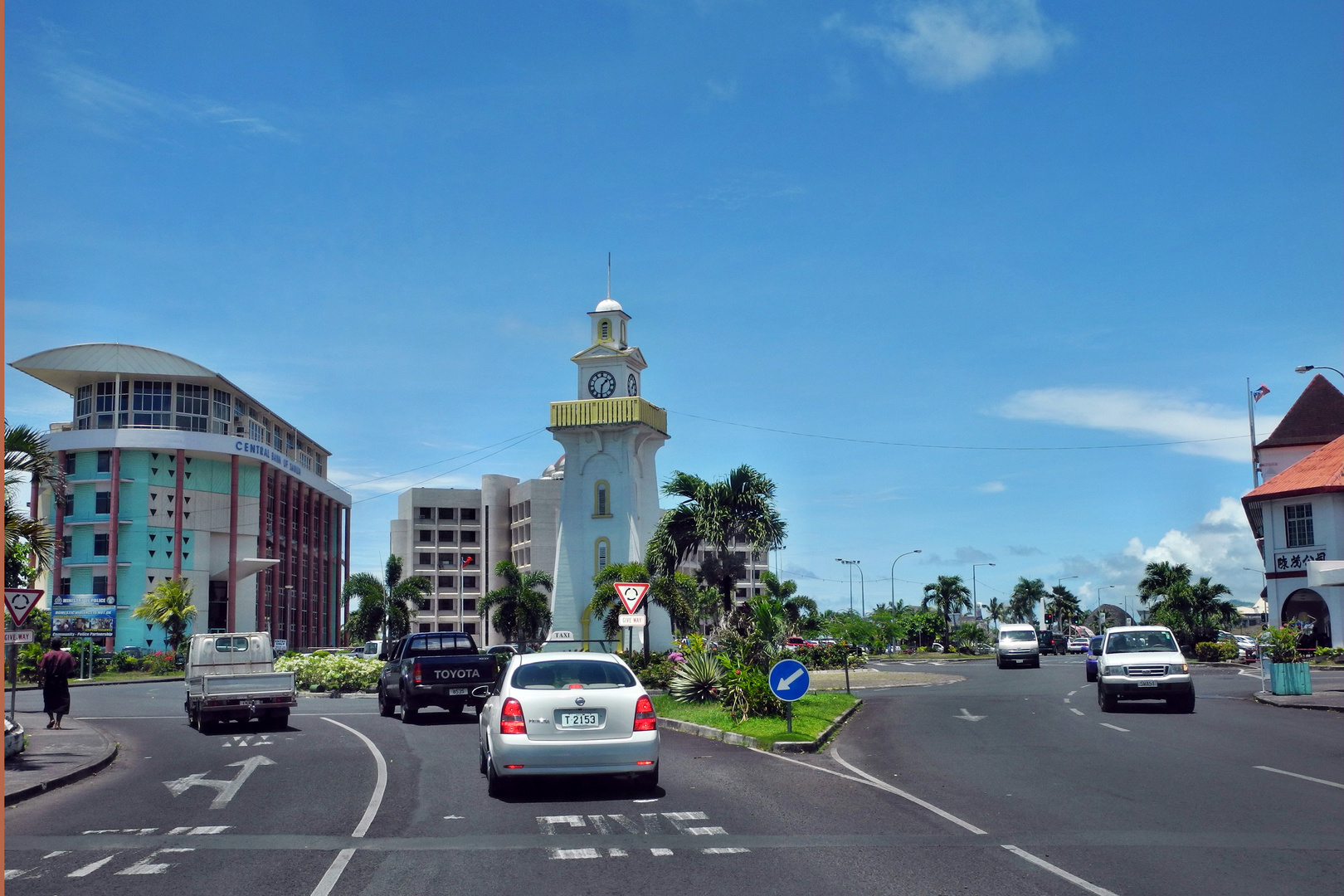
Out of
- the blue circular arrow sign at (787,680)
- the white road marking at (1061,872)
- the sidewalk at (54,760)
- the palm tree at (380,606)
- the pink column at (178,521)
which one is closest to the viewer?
the white road marking at (1061,872)

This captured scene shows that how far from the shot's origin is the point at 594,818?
10.6 meters

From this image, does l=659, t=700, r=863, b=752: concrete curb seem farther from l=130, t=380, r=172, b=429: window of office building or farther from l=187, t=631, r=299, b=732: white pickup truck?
l=130, t=380, r=172, b=429: window of office building

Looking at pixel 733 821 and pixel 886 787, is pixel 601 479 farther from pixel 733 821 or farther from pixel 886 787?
pixel 733 821

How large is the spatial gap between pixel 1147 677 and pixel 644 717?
15139 mm

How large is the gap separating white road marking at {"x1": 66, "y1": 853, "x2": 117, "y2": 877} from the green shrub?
15393mm

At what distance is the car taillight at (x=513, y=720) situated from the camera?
11609mm

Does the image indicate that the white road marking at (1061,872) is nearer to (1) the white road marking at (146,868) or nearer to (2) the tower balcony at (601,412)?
(1) the white road marking at (146,868)

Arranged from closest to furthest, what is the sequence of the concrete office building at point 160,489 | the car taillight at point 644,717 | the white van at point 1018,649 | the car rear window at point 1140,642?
the car taillight at point 644,717, the car rear window at point 1140,642, the white van at point 1018,649, the concrete office building at point 160,489

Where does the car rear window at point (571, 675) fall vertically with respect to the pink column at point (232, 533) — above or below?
below

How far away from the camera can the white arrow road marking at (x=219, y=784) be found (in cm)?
1258

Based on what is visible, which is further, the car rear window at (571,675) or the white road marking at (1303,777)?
the white road marking at (1303,777)

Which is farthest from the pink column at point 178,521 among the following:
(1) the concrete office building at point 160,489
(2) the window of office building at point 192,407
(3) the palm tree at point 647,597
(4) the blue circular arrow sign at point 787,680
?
A: (4) the blue circular arrow sign at point 787,680

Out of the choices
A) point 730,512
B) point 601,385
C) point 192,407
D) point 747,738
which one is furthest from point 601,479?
point 747,738

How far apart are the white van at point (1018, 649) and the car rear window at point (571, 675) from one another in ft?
130
